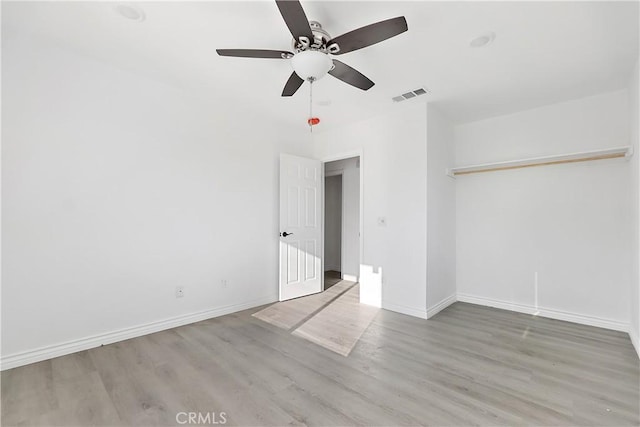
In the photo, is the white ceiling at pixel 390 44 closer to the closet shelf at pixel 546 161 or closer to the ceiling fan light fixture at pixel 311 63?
the ceiling fan light fixture at pixel 311 63

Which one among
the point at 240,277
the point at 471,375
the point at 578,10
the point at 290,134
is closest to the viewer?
the point at 578,10

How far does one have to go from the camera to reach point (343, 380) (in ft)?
6.98

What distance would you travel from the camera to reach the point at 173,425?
1.67 metres

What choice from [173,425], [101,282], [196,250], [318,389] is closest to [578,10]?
[318,389]

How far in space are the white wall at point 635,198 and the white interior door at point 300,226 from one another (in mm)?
3593

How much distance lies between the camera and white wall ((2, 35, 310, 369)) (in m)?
2.31

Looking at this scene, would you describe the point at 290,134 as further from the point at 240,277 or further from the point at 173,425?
the point at 173,425

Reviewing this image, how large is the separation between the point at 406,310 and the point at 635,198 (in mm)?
2530

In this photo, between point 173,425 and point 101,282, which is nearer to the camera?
point 173,425

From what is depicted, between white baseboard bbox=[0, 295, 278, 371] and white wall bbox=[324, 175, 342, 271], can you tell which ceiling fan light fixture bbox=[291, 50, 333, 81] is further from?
white wall bbox=[324, 175, 342, 271]

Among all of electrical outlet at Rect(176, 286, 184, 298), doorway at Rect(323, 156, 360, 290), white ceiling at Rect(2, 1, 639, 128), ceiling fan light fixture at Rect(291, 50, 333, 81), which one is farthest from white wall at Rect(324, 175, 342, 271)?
ceiling fan light fixture at Rect(291, 50, 333, 81)

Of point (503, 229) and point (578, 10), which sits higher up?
point (578, 10)

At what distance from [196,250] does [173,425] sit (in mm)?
1931

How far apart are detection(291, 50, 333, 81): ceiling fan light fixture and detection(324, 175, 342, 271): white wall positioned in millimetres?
4466
